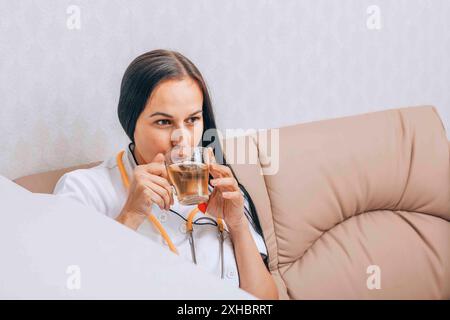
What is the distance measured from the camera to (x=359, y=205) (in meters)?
1.99

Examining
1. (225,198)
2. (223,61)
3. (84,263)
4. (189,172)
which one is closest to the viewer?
(84,263)

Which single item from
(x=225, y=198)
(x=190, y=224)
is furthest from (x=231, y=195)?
(x=190, y=224)

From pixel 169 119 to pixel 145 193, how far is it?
0.21 metres

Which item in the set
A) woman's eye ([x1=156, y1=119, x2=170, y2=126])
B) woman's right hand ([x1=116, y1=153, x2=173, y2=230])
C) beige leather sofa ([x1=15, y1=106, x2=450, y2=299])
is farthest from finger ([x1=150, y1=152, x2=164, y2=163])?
beige leather sofa ([x1=15, y1=106, x2=450, y2=299])

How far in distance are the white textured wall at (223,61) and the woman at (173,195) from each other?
0.80 ft

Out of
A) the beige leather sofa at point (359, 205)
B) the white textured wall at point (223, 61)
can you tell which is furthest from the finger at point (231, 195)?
the white textured wall at point (223, 61)

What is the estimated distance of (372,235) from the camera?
198cm

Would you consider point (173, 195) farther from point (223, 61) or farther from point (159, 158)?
point (223, 61)

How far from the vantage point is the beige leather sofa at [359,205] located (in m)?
1.84

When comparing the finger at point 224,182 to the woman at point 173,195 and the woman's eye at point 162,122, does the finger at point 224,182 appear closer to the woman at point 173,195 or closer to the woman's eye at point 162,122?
the woman at point 173,195

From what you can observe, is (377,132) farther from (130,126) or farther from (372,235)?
(130,126)

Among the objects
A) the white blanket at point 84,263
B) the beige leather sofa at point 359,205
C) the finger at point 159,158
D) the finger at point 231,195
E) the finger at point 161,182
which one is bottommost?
the beige leather sofa at point 359,205
